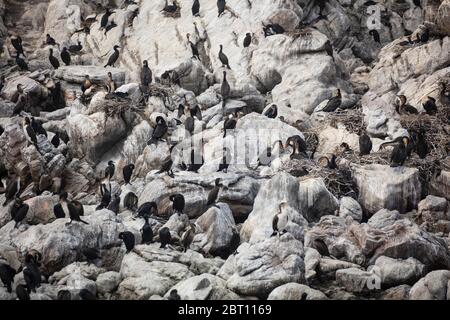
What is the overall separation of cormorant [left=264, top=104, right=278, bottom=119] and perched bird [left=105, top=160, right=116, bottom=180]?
4.72 meters

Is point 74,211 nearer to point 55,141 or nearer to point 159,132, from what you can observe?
point 159,132

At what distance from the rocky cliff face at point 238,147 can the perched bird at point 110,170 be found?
265 millimetres

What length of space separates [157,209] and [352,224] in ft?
17.1

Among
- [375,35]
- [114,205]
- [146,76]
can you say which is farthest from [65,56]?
[375,35]

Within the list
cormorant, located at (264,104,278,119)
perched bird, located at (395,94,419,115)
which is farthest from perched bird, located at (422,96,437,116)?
cormorant, located at (264,104,278,119)

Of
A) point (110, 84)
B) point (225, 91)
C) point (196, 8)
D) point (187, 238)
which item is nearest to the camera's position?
point (187, 238)

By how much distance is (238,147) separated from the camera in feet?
94.9

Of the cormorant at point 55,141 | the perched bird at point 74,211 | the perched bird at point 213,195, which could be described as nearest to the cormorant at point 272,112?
the perched bird at point 213,195

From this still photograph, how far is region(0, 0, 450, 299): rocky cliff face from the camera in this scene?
22922 mm

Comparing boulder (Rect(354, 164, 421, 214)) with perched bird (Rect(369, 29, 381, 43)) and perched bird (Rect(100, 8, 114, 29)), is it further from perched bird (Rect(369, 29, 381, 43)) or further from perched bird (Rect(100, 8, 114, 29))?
perched bird (Rect(100, 8, 114, 29))

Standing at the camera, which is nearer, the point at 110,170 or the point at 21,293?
the point at 21,293

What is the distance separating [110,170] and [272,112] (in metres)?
5.04
